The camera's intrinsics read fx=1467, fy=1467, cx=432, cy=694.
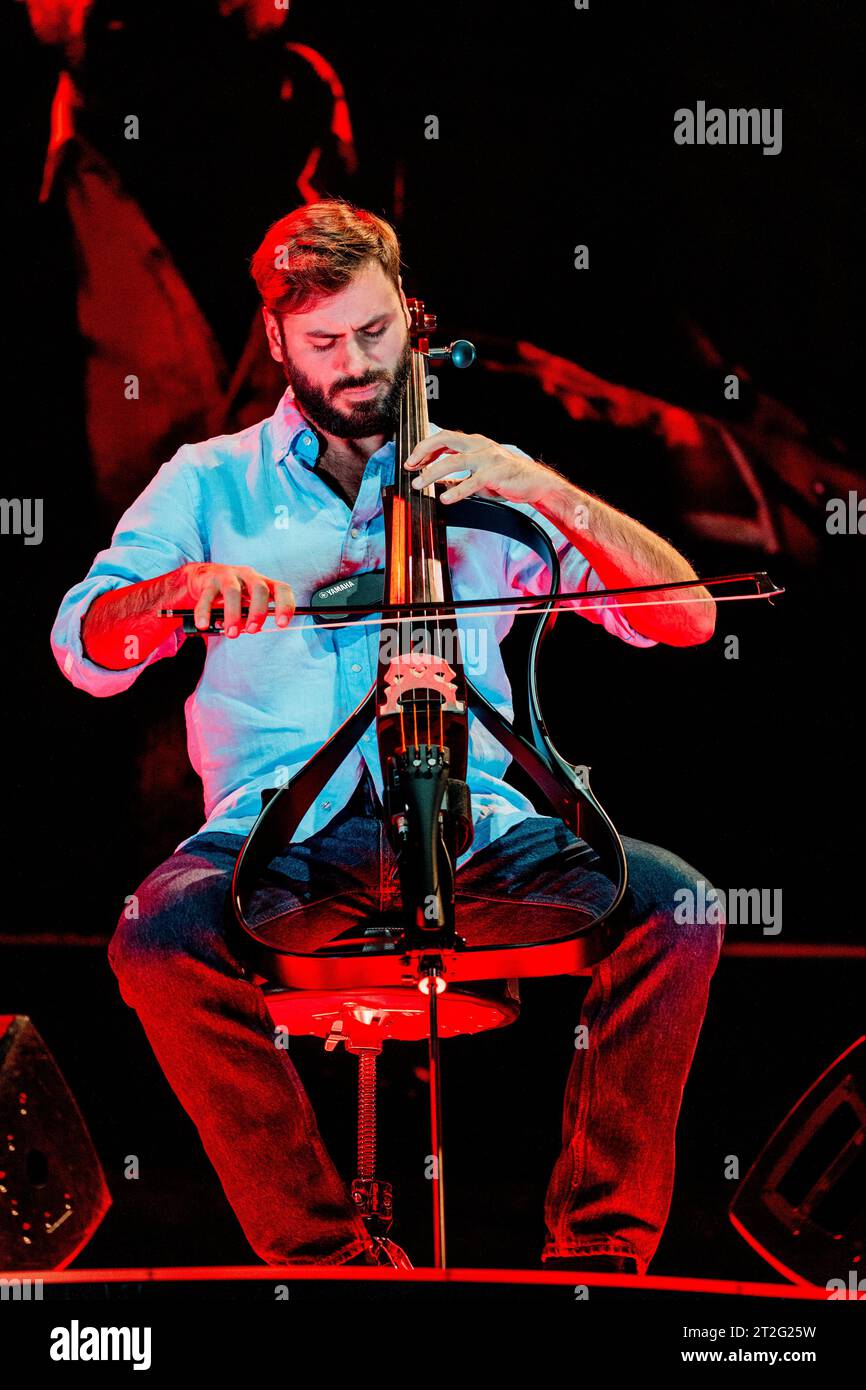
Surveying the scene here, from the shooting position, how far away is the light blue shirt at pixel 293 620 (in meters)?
2.43

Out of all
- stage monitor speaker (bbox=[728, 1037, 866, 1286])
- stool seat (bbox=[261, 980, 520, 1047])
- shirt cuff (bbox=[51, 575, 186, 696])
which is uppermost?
shirt cuff (bbox=[51, 575, 186, 696])

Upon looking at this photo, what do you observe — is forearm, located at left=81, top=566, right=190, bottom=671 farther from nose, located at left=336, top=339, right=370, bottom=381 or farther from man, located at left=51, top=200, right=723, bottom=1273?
nose, located at left=336, top=339, right=370, bottom=381

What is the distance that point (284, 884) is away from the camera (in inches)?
87.4

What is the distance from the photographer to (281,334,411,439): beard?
2512mm

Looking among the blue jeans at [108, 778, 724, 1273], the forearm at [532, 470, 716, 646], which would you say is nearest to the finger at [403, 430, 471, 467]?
the forearm at [532, 470, 716, 646]

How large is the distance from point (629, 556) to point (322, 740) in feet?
1.95

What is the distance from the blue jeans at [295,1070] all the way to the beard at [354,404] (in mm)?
746

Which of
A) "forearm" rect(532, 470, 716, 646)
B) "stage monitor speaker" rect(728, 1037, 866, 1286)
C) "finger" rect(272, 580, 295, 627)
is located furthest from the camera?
"forearm" rect(532, 470, 716, 646)

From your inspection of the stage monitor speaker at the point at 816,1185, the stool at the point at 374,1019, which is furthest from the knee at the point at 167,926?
the stage monitor speaker at the point at 816,1185

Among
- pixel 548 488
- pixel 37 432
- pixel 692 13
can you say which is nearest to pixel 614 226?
pixel 692 13

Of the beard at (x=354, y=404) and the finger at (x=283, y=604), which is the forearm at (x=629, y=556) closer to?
the beard at (x=354, y=404)

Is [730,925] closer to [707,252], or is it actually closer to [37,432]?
[707,252]

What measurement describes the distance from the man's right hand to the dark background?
0.61 m

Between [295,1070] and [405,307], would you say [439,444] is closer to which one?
[405,307]
